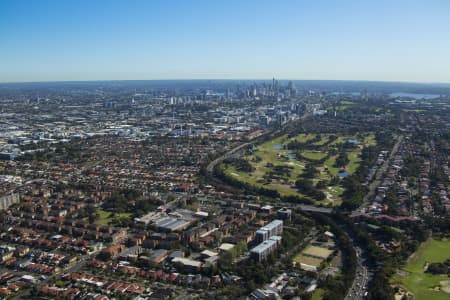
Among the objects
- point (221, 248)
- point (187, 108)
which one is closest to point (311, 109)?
point (187, 108)

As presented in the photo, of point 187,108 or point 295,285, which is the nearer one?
point 295,285

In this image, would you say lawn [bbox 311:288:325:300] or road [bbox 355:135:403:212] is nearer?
lawn [bbox 311:288:325:300]

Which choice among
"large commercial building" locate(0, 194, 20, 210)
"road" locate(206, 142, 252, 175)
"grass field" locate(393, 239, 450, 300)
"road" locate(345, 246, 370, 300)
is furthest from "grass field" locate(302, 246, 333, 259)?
"large commercial building" locate(0, 194, 20, 210)

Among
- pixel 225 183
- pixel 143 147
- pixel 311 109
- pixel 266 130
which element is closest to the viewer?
pixel 225 183

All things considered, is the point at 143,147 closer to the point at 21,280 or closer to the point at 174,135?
the point at 174,135

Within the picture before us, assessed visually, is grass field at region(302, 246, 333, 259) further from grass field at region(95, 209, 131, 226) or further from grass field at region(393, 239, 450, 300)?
grass field at region(95, 209, 131, 226)

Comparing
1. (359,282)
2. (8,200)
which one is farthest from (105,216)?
(359,282)
